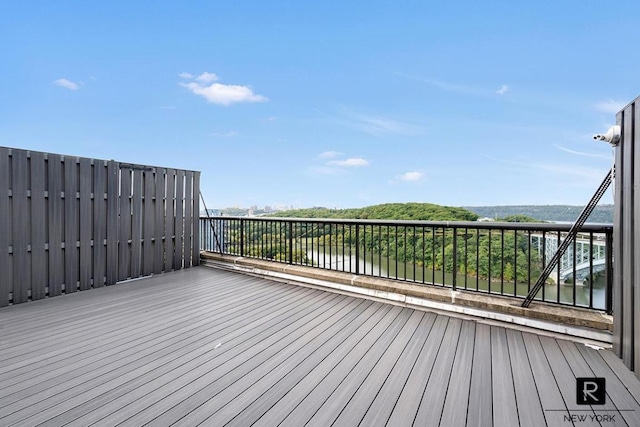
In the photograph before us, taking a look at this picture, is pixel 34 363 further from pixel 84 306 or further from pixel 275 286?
pixel 275 286

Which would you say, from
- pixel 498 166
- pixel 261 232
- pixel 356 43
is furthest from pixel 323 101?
pixel 261 232

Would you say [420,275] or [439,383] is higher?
[420,275]

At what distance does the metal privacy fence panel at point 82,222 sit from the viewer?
323cm

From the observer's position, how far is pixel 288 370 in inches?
71.6

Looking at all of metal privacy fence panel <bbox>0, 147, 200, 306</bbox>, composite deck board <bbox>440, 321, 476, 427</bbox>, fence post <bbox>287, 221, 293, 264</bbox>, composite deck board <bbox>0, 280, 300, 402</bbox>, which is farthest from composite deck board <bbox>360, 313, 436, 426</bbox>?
metal privacy fence panel <bbox>0, 147, 200, 306</bbox>

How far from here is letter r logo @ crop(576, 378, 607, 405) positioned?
150 cm

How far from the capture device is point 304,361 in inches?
76.4

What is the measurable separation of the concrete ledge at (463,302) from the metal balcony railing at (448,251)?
0.17m

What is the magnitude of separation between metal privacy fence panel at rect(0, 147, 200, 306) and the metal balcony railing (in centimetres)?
91

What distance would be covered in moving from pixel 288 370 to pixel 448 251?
102 inches

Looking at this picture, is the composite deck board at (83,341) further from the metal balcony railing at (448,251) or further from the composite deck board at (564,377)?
the composite deck board at (564,377)

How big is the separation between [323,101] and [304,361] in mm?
18679

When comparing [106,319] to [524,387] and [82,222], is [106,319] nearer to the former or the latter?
[82,222]

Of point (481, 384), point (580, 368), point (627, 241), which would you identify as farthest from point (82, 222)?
point (627, 241)
